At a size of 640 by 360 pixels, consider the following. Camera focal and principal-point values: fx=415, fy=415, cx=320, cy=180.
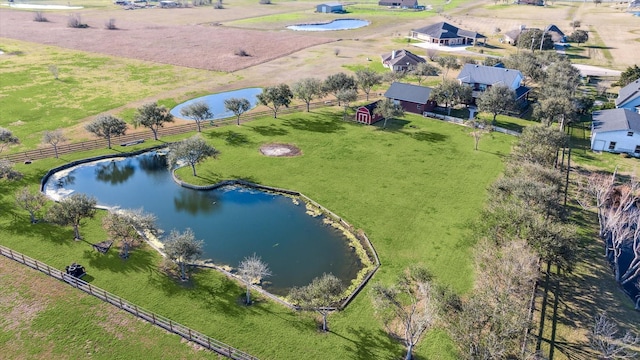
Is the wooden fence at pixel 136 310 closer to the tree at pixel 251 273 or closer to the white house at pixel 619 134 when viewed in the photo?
the tree at pixel 251 273

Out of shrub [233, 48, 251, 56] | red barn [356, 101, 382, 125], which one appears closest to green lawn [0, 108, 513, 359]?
red barn [356, 101, 382, 125]

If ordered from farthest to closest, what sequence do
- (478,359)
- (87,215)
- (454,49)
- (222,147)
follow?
(454,49)
(222,147)
(87,215)
(478,359)

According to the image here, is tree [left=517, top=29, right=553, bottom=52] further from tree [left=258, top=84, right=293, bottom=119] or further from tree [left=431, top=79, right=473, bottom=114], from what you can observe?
tree [left=258, top=84, right=293, bottom=119]

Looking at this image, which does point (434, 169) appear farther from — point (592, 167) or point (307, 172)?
point (592, 167)

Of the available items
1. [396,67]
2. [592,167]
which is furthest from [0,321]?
[396,67]

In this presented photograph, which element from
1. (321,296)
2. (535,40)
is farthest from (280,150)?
(535,40)

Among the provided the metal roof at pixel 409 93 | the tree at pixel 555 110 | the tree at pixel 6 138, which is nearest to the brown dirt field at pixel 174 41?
the metal roof at pixel 409 93
